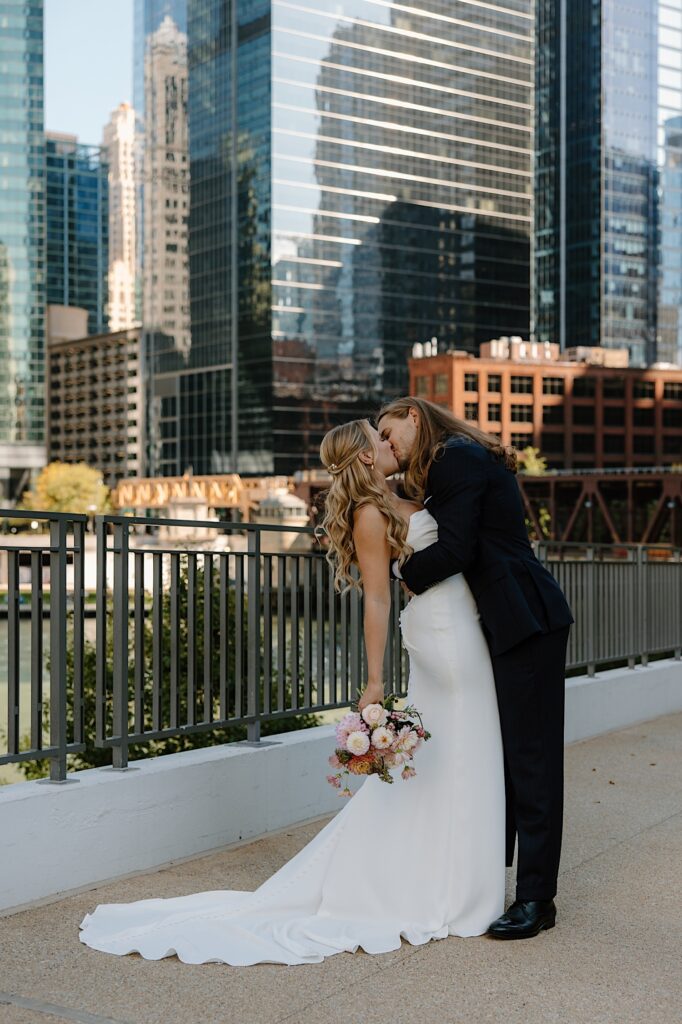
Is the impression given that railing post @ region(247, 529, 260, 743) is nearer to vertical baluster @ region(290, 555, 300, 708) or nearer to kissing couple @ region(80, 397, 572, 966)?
vertical baluster @ region(290, 555, 300, 708)

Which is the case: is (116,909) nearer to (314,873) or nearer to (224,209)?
(314,873)

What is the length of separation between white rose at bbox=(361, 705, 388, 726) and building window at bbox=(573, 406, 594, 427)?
144 m

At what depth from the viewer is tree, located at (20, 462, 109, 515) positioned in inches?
5704

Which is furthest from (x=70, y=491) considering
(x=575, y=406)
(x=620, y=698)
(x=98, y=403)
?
(x=620, y=698)

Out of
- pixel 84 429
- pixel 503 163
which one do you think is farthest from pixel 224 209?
pixel 84 429

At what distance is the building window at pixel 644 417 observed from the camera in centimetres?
14662

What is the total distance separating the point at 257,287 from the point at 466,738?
138708 millimetres

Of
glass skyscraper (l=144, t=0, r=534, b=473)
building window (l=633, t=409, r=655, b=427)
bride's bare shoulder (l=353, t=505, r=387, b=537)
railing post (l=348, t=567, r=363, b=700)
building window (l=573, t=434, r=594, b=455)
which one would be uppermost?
glass skyscraper (l=144, t=0, r=534, b=473)

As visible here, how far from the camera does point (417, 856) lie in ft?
14.9

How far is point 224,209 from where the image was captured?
5851 inches

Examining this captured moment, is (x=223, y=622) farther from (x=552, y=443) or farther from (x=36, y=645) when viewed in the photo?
(x=552, y=443)

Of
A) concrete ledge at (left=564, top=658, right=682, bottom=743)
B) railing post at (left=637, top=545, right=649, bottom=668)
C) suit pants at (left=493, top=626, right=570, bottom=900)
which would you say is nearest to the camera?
suit pants at (left=493, top=626, right=570, bottom=900)

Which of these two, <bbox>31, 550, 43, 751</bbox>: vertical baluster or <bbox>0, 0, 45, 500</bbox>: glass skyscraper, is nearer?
<bbox>31, 550, 43, 751</bbox>: vertical baluster

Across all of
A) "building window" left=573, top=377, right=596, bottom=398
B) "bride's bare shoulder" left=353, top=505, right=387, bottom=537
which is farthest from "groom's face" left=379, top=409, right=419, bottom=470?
"building window" left=573, top=377, right=596, bottom=398
